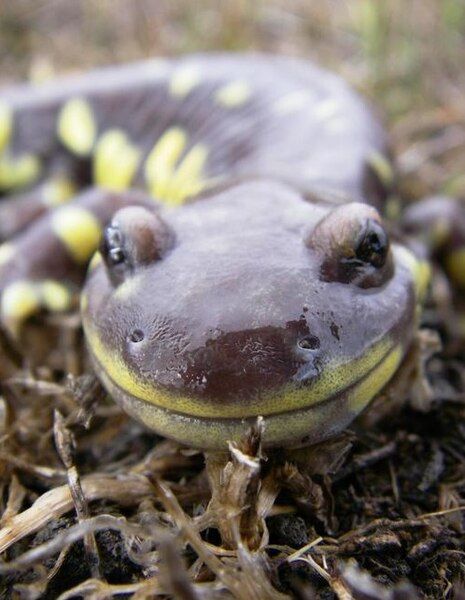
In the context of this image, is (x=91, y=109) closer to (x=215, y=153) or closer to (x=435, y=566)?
(x=215, y=153)

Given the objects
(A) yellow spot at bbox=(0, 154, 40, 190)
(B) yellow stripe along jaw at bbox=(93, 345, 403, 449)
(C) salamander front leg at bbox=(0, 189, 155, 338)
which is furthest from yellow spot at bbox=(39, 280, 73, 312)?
(A) yellow spot at bbox=(0, 154, 40, 190)

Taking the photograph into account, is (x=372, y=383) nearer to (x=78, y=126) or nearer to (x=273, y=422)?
(x=273, y=422)

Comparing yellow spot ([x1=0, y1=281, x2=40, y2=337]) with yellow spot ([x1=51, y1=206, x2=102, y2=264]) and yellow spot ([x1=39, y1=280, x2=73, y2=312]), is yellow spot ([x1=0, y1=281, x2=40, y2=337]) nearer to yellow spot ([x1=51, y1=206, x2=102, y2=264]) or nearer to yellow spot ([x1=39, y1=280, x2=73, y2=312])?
yellow spot ([x1=39, y1=280, x2=73, y2=312])

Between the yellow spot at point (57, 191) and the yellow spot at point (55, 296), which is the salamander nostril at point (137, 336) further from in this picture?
the yellow spot at point (57, 191)

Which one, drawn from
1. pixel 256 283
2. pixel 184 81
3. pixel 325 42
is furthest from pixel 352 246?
pixel 325 42

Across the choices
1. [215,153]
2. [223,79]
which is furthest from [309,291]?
[223,79]

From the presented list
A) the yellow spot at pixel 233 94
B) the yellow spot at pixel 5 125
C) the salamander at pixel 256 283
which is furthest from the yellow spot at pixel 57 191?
the yellow spot at pixel 233 94

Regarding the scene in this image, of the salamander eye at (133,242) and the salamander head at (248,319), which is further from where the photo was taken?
the salamander eye at (133,242)
